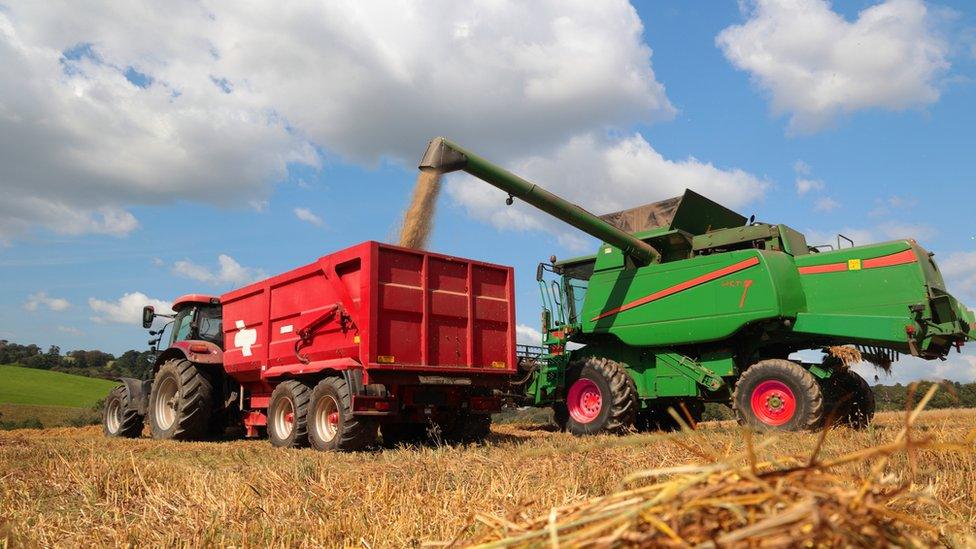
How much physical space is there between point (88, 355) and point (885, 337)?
2197 inches

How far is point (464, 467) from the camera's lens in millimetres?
4574

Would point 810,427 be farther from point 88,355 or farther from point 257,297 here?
point 88,355

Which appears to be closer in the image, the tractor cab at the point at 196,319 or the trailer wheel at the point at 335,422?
the trailer wheel at the point at 335,422

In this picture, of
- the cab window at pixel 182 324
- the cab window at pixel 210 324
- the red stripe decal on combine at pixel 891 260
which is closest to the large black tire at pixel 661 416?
the red stripe decal on combine at pixel 891 260

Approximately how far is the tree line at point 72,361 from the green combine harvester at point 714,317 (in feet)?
130

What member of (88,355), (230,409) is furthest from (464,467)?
(88,355)

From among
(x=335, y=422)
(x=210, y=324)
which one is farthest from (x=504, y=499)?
(x=210, y=324)

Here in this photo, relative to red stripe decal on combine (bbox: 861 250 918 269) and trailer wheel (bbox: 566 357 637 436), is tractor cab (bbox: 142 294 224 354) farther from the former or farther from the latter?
red stripe decal on combine (bbox: 861 250 918 269)

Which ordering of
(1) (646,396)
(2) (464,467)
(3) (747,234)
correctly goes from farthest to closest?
(1) (646,396) < (3) (747,234) < (2) (464,467)

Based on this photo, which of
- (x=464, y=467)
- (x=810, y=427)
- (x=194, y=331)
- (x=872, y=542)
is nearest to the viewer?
(x=872, y=542)

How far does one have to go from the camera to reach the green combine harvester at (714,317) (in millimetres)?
7918

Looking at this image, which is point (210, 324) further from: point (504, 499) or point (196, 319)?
point (504, 499)

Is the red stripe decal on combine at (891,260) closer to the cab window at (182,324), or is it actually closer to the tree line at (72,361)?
the cab window at (182,324)

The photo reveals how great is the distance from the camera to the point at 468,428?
880cm
